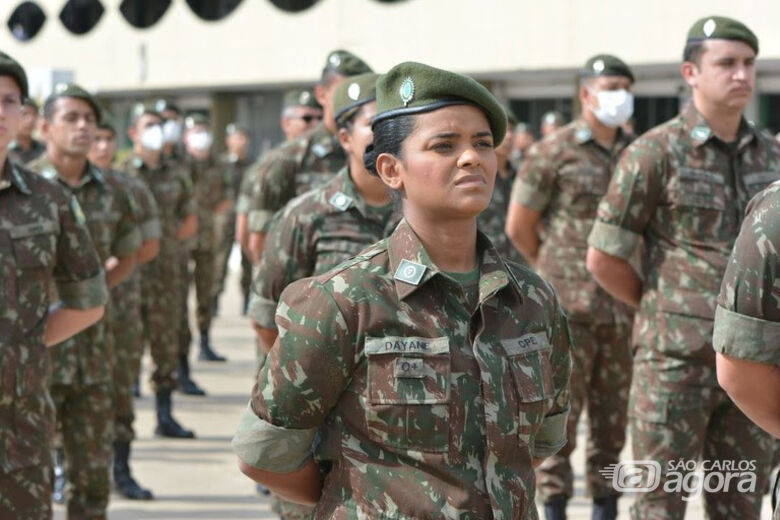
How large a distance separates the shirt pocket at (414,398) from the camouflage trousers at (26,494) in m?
1.92

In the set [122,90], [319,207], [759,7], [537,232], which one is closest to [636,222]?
[319,207]

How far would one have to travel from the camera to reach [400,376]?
2.88 m

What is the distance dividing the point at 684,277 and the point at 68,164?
3132mm

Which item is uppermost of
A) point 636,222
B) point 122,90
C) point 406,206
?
point 406,206

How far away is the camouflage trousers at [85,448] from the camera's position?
5816mm

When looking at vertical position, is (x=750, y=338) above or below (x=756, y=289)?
below

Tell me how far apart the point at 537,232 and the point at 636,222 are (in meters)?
1.84

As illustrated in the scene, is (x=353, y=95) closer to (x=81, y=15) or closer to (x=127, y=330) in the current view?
(x=127, y=330)

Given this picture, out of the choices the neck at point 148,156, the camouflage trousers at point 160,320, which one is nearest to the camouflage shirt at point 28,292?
the camouflage trousers at point 160,320

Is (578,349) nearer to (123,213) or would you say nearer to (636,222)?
(636,222)

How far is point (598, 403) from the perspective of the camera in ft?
21.9

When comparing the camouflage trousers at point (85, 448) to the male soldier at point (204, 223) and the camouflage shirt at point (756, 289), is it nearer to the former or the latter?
the camouflage shirt at point (756, 289)

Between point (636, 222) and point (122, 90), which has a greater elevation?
point (636, 222)

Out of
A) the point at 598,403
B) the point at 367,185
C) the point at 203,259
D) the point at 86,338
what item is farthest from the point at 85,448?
the point at 203,259
